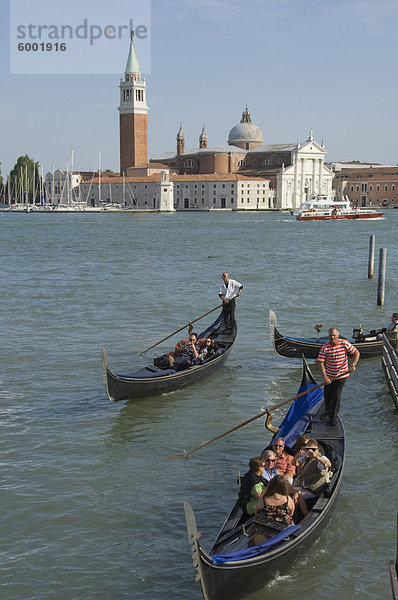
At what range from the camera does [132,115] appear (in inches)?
3182

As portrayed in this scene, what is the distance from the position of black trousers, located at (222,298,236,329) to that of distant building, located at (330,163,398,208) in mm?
85244

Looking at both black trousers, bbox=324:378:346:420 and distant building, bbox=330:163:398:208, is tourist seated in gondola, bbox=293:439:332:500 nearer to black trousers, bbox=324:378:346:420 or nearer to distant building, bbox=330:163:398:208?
black trousers, bbox=324:378:346:420

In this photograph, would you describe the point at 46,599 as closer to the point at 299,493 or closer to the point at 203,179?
the point at 299,493

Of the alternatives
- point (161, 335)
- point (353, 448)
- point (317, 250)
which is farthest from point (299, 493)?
point (317, 250)

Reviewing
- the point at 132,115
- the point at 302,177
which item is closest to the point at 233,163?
the point at 302,177

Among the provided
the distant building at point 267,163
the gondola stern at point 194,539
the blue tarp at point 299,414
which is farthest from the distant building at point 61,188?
the gondola stern at point 194,539

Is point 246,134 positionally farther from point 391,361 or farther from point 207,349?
point 391,361

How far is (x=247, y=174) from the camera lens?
282 ft

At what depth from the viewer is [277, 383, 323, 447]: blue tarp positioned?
5828mm

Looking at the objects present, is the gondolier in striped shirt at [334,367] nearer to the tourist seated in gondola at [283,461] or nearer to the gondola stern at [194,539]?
the tourist seated in gondola at [283,461]

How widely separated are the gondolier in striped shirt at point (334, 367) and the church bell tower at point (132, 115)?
77.4m

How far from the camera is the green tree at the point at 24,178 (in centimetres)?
7712

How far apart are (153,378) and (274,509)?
3.62 metres

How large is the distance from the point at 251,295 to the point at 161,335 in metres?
5.29
